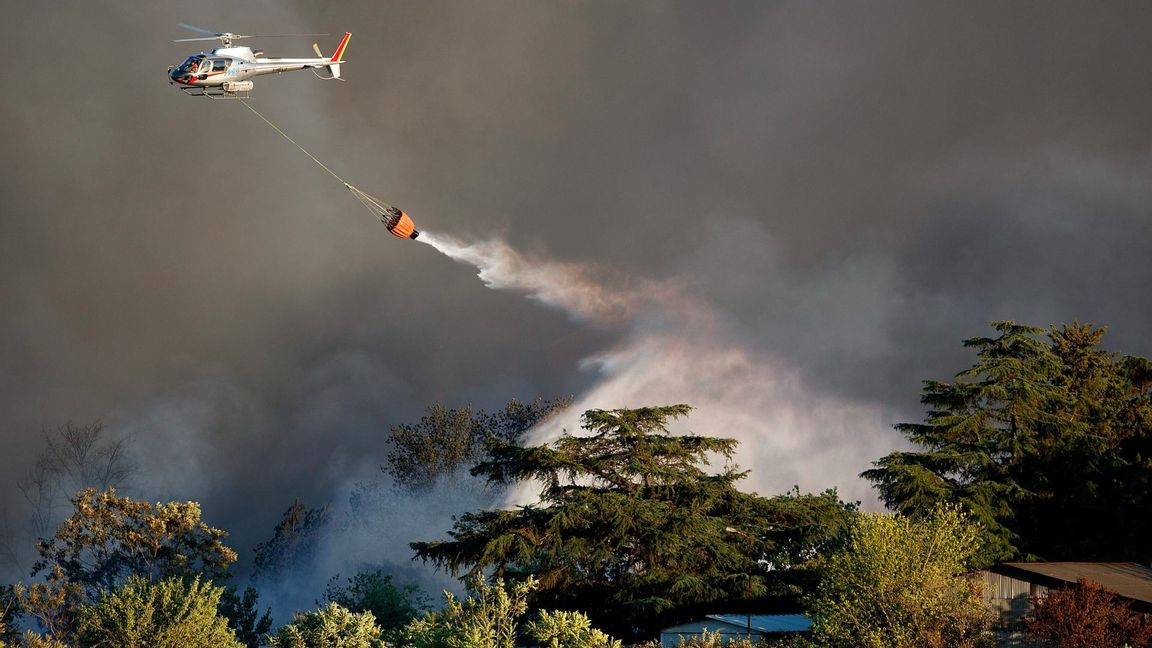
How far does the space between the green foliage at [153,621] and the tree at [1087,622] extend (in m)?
24.5

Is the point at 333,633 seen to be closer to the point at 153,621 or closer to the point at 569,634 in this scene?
the point at 153,621

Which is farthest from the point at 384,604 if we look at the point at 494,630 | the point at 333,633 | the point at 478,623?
the point at 478,623

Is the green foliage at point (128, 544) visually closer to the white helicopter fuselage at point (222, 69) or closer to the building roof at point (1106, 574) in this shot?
the white helicopter fuselage at point (222, 69)

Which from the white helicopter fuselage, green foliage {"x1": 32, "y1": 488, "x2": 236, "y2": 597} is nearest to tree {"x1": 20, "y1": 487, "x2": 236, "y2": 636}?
green foliage {"x1": 32, "y1": 488, "x2": 236, "y2": 597}

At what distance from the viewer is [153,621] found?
3186cm

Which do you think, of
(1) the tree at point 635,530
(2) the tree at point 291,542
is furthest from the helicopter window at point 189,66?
(2) the tree at point 291,542

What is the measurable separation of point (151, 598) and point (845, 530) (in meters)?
29.4

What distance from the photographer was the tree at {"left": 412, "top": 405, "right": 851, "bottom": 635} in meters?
51.0

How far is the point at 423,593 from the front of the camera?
87.1m

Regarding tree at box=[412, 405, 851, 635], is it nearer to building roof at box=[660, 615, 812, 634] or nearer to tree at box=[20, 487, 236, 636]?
building roof at box=[660, 615, 812, 634]

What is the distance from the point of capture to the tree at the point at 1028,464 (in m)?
56.4

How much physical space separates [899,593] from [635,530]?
20.7 meters

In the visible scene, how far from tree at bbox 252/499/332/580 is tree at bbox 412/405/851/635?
180 feet

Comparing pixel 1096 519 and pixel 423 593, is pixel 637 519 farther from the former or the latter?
pixel 423 593
